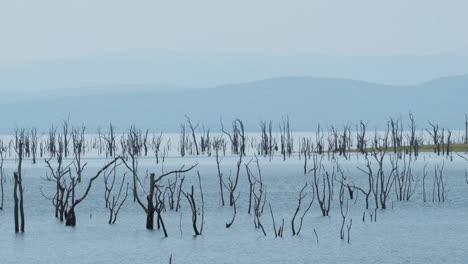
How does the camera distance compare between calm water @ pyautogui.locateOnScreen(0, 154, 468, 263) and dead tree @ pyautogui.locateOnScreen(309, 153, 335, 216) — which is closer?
calm water @ pyautogui.locateOnScreen(0, 154, 468, 263)

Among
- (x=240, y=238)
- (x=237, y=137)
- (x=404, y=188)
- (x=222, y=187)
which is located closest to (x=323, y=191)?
(x=240, y=238)

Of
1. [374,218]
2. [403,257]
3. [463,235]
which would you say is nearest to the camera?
[403,257]

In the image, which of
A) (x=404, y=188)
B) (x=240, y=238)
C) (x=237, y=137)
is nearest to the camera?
(x=240, y=238)

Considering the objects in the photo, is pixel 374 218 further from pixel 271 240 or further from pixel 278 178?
pixel 278 178

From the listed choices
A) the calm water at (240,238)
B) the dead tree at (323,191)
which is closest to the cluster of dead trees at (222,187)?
the dead tree at (323,191)

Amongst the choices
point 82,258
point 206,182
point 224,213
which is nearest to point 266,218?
point 224,213

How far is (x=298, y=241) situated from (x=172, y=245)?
9.18 ft

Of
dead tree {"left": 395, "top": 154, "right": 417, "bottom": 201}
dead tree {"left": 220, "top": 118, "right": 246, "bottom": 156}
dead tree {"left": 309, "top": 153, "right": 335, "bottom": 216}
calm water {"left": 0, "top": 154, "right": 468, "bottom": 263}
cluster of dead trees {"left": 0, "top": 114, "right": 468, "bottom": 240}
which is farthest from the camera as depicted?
dead tree {"left": 220, "top": 118, "right": 246, "bottom": 156}

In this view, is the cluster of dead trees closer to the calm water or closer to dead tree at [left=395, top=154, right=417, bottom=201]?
dead tree at [left=395, top=154, right=417, bottom=201]

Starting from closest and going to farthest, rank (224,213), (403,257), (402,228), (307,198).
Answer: (403,257), (402,228), (224,213), (307,198)

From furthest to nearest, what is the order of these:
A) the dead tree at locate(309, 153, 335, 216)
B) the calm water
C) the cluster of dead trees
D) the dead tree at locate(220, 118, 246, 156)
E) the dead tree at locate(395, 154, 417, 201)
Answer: the dead tree at locate(220, 118, 246, 156) < the dead tree at locate(395, 154, 417, 201) < the dead tree at locate(309, 153, 335, 216) < the cluster of dead trees < the calm water

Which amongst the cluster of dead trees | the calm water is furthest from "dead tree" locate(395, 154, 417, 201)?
the calm water

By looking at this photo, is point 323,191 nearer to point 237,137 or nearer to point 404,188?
point 404,188

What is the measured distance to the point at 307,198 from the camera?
3247cm
